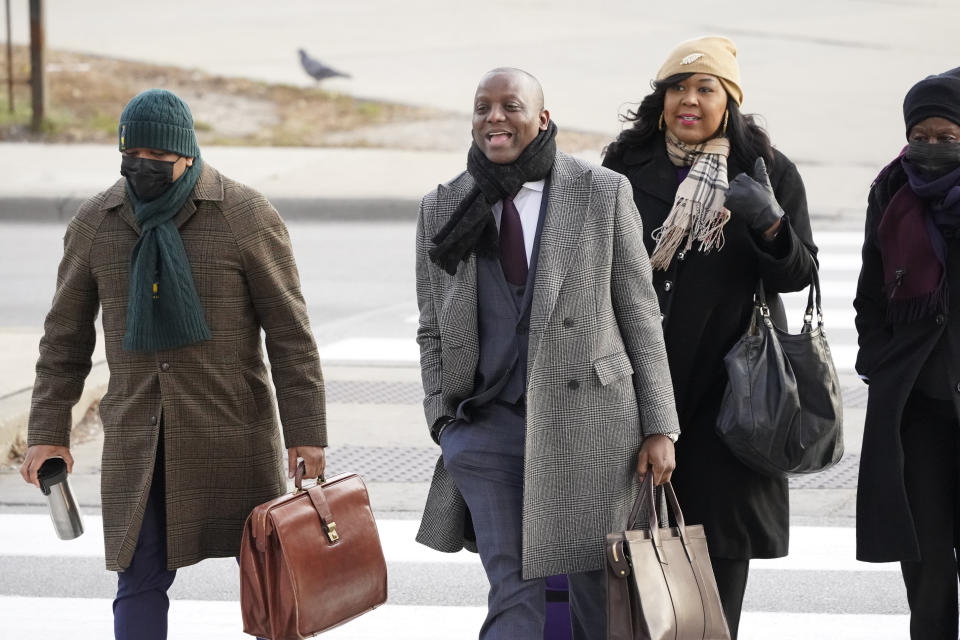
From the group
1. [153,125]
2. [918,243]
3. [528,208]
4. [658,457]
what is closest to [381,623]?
[658,457]

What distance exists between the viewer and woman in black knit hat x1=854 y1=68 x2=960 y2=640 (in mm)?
3963

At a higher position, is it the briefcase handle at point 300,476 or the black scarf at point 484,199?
the black scarf at point 484,199

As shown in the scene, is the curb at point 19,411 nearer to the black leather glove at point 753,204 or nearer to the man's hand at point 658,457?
the man's hand at point 658,457

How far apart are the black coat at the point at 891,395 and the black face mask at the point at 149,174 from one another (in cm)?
205

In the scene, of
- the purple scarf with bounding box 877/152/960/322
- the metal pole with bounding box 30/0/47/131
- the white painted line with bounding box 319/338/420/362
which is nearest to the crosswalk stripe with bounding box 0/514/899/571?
the purple scarf with bounding box 877/152/960/322

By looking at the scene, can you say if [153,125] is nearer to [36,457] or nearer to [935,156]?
[36,457]

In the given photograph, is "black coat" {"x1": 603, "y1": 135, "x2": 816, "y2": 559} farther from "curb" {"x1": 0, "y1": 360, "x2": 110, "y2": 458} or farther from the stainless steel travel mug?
"curb" {"x1": 0, "y1": 360, "x2": 110, "y2": 458}

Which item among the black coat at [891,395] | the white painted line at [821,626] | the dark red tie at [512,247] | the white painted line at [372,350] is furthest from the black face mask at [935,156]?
the white painted line at [372,350]

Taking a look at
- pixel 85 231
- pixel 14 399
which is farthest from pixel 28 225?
pixel 85 231

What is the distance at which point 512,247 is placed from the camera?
12.4ft

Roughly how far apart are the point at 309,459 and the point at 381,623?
1.27m

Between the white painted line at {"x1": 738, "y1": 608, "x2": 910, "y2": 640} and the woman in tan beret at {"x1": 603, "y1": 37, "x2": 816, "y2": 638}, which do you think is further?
the white painted line at {"x1": 738, "y1": 608, "x2": 910, "y2": 640}

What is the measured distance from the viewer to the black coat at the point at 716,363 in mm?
4055

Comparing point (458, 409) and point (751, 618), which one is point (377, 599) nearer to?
point (458, 409)
